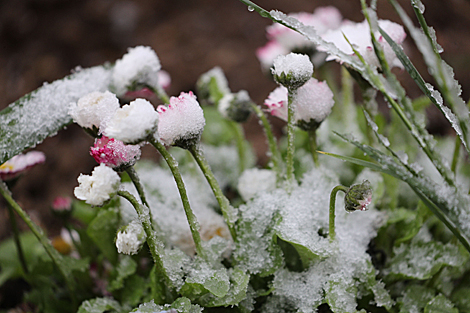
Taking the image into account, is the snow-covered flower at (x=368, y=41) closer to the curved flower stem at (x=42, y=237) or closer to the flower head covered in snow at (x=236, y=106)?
the flower head covered in snow at (x=236, y=106)

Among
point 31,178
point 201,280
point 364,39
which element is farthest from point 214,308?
point 31,178

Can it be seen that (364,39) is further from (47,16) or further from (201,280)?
(47,16)

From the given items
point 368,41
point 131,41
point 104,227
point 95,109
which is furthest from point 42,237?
point 131,41

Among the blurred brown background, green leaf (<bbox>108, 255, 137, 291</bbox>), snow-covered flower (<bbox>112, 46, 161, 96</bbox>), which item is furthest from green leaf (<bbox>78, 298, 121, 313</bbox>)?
the blurred brown background

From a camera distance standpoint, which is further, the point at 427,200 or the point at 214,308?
the point at 214,308

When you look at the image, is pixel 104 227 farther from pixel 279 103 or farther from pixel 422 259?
pixel 422 259

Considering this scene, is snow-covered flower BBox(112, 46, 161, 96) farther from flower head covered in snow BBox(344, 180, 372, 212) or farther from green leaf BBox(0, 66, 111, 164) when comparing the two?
flower head covered in snow BBox(344, 180, 372, 212)
